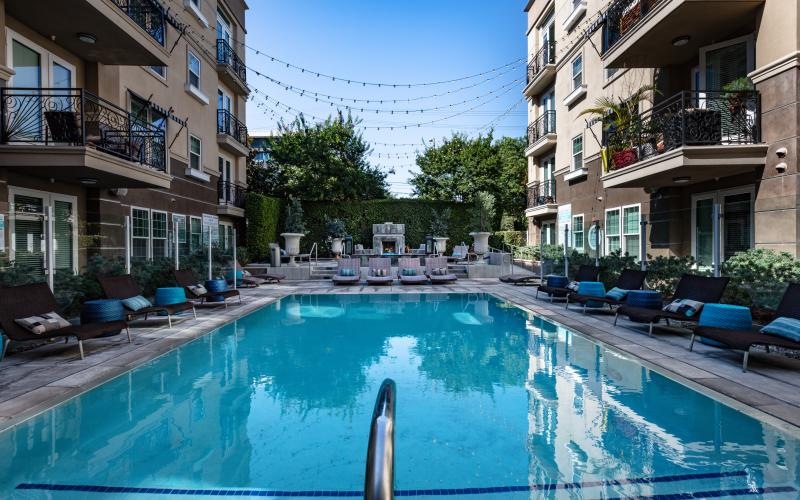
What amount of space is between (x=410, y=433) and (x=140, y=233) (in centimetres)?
1260

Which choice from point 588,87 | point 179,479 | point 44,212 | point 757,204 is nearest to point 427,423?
point 179,479

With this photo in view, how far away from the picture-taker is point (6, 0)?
27.0ft

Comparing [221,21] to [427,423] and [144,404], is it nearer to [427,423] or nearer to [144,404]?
[144,404]

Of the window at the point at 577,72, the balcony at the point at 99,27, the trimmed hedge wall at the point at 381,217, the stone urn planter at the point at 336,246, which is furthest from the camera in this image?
the trimmed hedge wall at the point at 381,217

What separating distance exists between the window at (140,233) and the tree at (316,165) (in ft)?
41.3

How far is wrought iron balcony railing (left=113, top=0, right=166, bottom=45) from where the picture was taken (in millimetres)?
11068

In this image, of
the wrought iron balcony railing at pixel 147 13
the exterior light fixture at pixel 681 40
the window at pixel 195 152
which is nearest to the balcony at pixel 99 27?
the wrought iron balcony railing at pixel 147 13

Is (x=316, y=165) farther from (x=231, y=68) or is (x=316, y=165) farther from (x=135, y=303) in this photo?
(x=135, y=303)

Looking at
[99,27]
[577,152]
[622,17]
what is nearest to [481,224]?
[577,152]

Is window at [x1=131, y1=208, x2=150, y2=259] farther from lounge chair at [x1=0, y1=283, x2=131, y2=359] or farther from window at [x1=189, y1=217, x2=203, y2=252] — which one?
lounge chair at [x1=0, y1=283, x2=131, y2=359]

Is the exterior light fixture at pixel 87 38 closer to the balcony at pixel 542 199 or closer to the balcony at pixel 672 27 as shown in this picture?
the balcony at pixel 672 27

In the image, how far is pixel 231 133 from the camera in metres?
21.3

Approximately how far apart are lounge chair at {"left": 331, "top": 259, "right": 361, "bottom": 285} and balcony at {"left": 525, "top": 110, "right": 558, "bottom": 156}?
36.5 feet

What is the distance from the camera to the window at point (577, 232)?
18170mm
